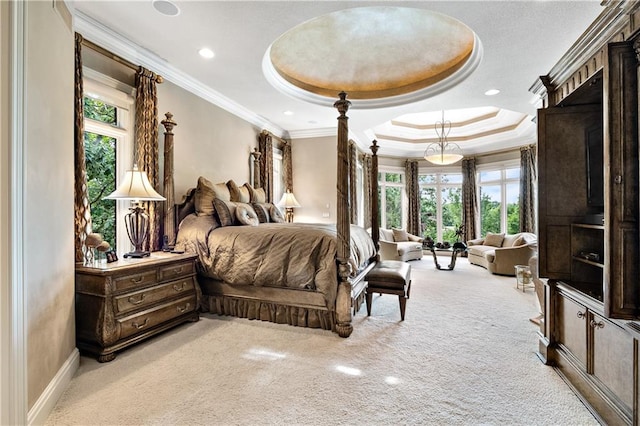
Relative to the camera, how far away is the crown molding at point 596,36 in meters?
1.45

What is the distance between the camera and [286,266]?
2.90 meters

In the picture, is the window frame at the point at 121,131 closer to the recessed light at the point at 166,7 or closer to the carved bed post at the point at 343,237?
the recessed light at the point at 166,7

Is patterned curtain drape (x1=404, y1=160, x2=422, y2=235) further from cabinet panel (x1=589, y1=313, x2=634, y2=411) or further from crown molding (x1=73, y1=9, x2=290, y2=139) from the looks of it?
cabinet panel (x1=589, y1=313, x2=634, y2=411)

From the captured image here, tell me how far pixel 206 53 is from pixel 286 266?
97.2 inches

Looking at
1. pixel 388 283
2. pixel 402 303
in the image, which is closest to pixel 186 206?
pixel 388 283

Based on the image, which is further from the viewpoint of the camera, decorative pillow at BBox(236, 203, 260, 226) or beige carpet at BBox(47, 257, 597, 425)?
decorative pillow at BBox(236, 203, 260, 226)

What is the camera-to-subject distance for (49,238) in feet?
5.89

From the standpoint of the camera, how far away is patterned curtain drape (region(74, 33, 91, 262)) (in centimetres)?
235

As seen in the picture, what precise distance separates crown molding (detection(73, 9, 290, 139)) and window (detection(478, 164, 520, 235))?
6615 millimetres

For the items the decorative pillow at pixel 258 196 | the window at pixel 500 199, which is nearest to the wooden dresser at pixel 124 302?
the decorative pillow at pixel 258 196

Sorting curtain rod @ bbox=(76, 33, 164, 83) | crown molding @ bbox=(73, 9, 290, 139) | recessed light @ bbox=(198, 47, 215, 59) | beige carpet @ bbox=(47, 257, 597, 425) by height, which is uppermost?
recessed light @ bbox=(198, 47, 215, 59)

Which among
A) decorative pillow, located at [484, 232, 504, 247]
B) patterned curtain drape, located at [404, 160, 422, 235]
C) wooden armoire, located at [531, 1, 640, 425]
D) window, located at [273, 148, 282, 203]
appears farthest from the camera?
patterned curtain drape, located at [404, 160, 422, 235]

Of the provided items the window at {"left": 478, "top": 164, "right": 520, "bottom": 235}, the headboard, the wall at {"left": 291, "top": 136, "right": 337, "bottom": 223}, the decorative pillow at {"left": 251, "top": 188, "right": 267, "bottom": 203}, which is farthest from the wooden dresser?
the window at {"left": 478, "top": 164, "right": 520, "bottom": 235}

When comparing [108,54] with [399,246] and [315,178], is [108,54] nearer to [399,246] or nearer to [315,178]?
[315,178]
